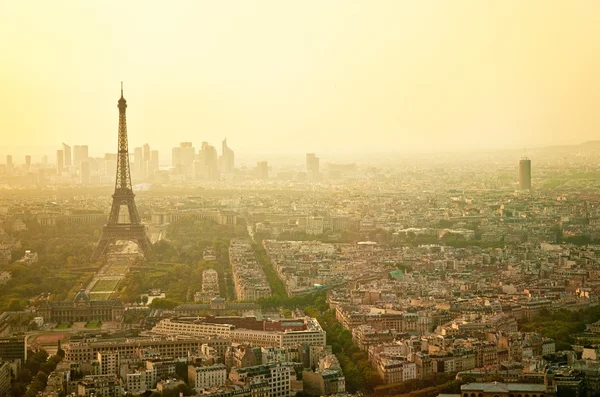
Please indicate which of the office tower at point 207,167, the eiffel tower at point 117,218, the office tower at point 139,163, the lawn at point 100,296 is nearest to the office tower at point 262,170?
the office tower at point 207,167

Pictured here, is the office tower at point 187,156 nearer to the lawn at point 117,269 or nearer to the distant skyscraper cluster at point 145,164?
the distant skyscraper cluster at point 145,164

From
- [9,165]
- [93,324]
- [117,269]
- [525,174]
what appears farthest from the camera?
A: [525,174]

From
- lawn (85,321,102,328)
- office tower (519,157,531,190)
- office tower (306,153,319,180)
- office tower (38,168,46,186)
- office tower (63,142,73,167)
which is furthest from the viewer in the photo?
office tower (306,153,319,180)

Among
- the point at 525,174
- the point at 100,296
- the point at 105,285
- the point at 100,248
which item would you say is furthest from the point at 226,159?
the point at 100,296

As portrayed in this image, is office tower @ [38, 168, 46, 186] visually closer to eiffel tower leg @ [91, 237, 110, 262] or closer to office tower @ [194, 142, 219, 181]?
office tower @ [194, 142, 219, 181]

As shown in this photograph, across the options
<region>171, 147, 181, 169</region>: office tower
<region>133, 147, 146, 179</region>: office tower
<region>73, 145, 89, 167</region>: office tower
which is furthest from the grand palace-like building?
<region>171, 147, 181, 169</region>: office tower

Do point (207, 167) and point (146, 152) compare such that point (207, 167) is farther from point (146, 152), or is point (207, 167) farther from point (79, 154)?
point (79, 154)
